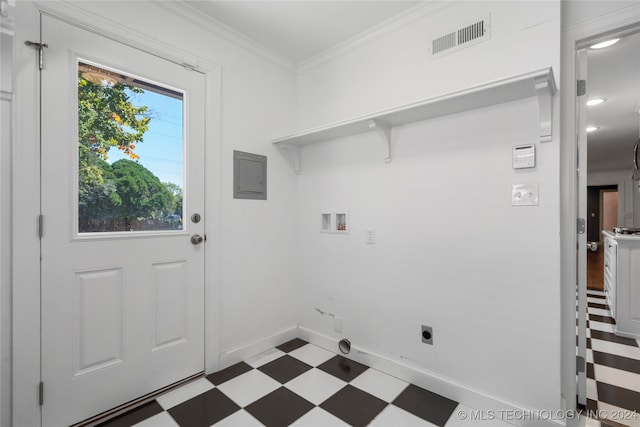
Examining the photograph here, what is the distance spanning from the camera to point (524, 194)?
160 centimetres

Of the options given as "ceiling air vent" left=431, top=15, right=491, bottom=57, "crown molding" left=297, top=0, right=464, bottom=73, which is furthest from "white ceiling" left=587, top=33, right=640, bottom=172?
"crown molding" left=297, top=0, right=464, bottom=73

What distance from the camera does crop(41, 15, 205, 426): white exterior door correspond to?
60.5 inches

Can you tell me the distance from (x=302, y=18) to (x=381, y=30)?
60 cm

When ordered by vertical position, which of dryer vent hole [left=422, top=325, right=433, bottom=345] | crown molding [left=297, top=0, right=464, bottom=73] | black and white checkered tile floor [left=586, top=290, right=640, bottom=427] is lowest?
black and white checkered tile floor [left=586, top=290, right=640, bottom=427]

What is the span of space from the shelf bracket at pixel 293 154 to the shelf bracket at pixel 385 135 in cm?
87

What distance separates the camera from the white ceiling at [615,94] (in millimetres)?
2515

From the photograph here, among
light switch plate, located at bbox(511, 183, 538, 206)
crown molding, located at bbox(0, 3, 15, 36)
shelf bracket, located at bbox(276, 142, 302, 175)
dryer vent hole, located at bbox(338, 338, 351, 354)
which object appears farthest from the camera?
shelf bracket, located at bbox(276, 142, 302, 175)

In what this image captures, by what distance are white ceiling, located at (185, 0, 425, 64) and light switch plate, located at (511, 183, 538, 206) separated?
139 centimetres

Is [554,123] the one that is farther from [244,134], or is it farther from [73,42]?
[73,42]

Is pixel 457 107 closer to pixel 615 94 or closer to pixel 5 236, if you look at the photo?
pixel 5 236

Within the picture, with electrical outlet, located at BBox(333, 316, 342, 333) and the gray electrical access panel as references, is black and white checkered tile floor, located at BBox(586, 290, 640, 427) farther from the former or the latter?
the gray electrical access panel

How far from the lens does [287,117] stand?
2756mm

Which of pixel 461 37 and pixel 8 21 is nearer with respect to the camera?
pixel 8 21

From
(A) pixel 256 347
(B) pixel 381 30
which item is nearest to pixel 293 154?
(B) pixel 381 30
